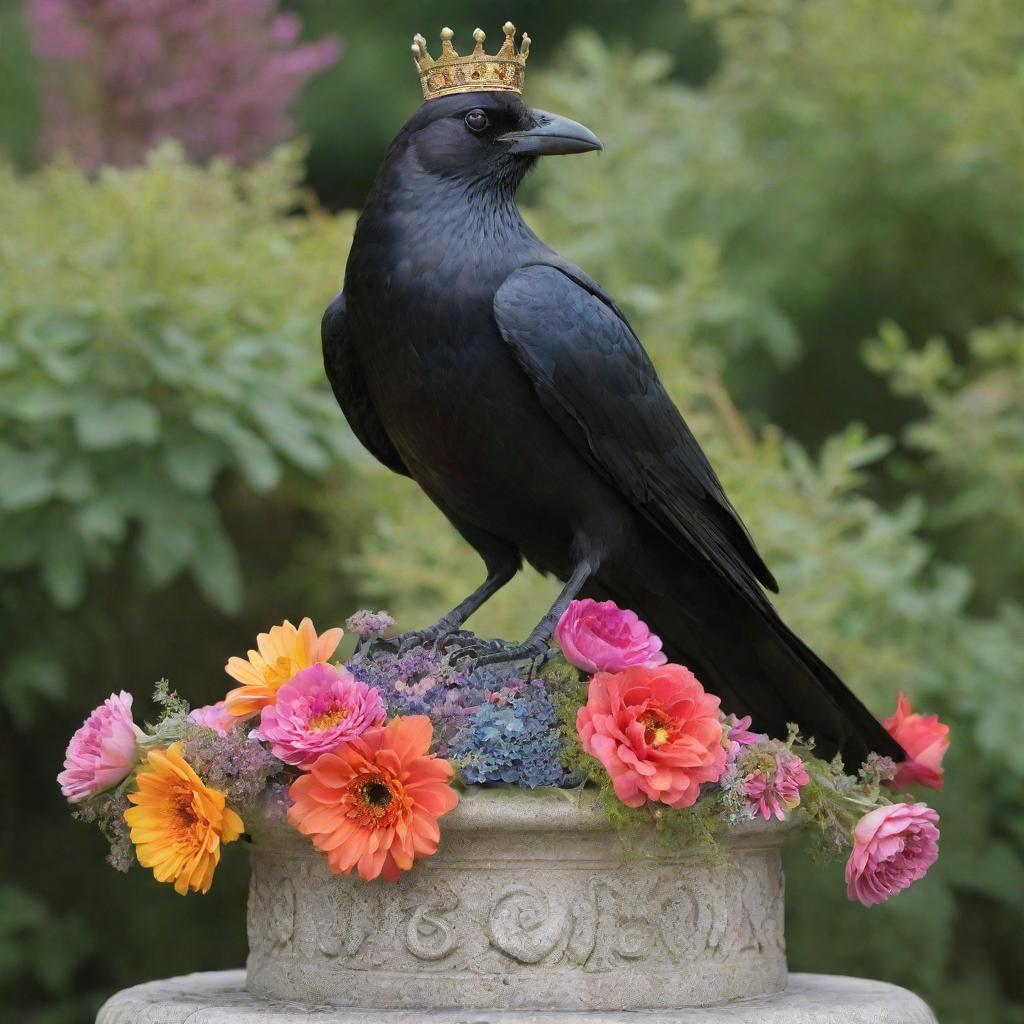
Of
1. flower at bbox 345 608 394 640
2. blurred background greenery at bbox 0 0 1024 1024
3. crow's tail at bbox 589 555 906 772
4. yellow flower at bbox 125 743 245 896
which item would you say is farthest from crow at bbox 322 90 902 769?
blurred background greenery at bbox 0 0 1024 1024

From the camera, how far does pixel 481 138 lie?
9.98 feet

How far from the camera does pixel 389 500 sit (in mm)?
5246

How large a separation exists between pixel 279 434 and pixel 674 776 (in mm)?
2225

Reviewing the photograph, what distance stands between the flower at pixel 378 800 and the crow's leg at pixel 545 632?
355 millimetres

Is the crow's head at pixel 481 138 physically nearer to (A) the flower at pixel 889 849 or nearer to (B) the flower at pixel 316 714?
(B) the flower at pixel 316 714

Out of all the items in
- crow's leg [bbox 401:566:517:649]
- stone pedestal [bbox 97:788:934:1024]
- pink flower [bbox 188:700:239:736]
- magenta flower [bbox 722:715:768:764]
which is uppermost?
crow's leg [bbox 401:566:517:649]

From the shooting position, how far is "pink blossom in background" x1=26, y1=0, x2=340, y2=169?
18.8ft

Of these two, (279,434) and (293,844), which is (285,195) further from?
(293,844)

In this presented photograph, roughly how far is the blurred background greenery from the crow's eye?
5.43 feet

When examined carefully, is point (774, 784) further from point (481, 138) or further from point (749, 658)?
point (481, 138)

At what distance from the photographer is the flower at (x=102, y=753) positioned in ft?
9.13

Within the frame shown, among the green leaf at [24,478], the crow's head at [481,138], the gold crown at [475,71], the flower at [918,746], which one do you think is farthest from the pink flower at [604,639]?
the green leaf at [24,478]

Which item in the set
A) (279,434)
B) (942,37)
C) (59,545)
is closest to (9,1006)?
(59,545)

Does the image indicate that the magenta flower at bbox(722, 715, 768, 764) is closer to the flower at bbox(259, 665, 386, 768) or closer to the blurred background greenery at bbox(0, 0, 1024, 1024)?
the flower at bbox(259, 665, 386, 768)
